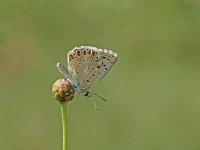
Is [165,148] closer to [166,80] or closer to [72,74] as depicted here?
[166,80]

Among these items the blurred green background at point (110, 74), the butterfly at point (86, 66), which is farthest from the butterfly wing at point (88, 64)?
the blurred green background at point (110, 74)

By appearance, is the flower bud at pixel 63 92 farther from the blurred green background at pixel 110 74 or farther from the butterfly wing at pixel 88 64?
the blurred green background at pixel 110 74

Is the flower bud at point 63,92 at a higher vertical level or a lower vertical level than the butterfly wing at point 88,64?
lower

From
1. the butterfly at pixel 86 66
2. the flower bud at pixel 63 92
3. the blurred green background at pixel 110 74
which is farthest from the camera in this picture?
the blurred green background at pixel 110 74

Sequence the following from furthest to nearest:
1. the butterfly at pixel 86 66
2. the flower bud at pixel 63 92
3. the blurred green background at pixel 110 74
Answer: the blurred green background at pixel 110 74
the butterfly at pixel 86 66
the flower bud at pixel 63 92

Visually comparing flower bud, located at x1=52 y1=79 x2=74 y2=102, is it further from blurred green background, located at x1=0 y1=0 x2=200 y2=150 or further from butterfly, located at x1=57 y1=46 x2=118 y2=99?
blurred green background, located at x1=0 y1=0 x2=200 y2=150

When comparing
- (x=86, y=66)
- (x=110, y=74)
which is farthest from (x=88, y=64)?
(x=110, y=74)
